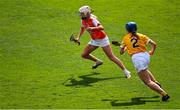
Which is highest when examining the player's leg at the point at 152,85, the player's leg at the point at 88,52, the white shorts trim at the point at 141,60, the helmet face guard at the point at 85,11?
the helmet face guard at the point at 85,11

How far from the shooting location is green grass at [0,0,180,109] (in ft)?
50.5

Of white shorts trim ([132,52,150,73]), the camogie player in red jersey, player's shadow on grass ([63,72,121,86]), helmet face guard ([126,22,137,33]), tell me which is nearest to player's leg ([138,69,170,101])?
white shorts trim ([132,52,150,73])

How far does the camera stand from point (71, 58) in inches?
768

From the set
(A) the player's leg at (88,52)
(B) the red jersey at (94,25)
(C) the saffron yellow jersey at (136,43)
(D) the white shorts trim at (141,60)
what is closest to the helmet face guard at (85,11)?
(B) the red jersey at (94,25)

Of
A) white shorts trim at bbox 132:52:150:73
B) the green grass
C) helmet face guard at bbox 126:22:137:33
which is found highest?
helmet face guard at bbox 126:22:137:33

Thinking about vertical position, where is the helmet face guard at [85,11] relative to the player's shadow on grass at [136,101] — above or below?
above

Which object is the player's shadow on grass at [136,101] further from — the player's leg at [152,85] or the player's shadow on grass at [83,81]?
the player's shadow on grass at [83,81]

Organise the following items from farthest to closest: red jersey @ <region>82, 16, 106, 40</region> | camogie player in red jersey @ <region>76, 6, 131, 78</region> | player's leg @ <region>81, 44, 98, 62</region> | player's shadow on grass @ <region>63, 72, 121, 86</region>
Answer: player's leg @ <region>81, 44, 98, 62</region> → red jersey @ <region>82, 16, 106, 40</region> → camogie player in red jersey @ <region>76, 6, 131, 78</region> → player's shadow on grass @ <region>63, 72, 121, 86</region>

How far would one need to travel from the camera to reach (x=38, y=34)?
22094 mm

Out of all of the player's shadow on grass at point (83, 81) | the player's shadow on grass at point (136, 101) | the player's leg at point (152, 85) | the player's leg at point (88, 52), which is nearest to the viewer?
the player's leg at point (152, 85)

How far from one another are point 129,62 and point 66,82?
10.00 ft

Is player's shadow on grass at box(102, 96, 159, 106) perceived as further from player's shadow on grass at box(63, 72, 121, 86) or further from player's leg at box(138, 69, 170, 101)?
player's shadow on grass at box(63, 72, 121, 86)

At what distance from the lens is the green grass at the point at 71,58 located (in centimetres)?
1540

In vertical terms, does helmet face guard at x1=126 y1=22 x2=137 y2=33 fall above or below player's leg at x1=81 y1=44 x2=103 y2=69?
above
